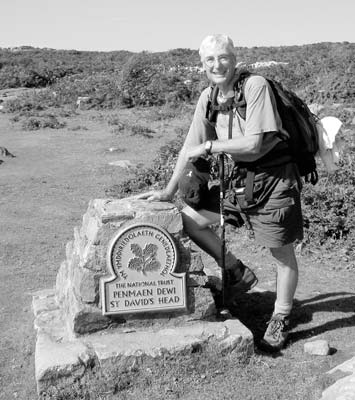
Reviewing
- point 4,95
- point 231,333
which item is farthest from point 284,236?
point 4,95

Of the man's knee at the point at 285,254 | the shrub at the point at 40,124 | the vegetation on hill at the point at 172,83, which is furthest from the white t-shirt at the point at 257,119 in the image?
the shrub at the point at 40,124

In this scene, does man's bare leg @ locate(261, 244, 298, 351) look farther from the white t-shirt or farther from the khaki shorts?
the white t-shirt

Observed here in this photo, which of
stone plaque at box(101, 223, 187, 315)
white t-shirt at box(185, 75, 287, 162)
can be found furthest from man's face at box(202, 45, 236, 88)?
stone plaque at box(101, 223, 187, 315)

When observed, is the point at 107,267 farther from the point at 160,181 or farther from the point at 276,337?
the point at 160,181

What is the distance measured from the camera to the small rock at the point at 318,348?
3.95 metres

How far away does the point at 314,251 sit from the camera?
20.1 feet

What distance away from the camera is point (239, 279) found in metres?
4.39

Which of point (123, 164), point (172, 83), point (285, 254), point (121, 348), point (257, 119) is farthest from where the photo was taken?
point (172, 83)

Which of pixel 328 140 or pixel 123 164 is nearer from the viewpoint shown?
pixel 328 140

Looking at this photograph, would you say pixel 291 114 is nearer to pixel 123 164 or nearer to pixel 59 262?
pixel 59 262

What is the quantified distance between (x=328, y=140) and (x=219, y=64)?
81 centimetres

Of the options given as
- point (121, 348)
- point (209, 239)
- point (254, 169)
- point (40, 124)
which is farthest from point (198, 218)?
point (40, 124)

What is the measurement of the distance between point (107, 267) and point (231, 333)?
0.84 m

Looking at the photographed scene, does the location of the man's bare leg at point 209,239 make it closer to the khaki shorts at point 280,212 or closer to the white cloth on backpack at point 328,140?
the khaki shorts at point 280,212
